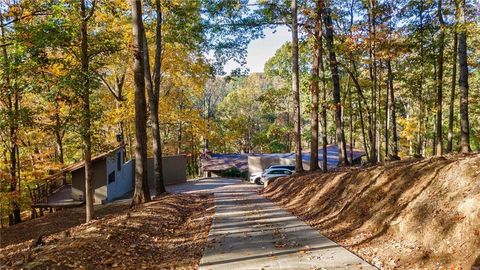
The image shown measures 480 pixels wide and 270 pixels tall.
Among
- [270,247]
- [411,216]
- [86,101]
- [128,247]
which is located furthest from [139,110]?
[411,216]

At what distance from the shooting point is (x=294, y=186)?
60.1 ft

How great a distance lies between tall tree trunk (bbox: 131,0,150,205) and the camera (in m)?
15.6

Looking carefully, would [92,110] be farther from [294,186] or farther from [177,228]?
[294,186]

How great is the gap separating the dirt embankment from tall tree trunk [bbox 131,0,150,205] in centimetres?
714

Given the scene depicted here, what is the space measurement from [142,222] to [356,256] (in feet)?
20.6

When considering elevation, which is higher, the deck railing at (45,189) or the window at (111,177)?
the window at (111,177)

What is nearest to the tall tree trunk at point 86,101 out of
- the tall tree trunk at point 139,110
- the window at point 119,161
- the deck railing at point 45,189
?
the tall tree trunk at point 139,110

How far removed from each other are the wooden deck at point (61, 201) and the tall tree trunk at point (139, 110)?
10.9 meters

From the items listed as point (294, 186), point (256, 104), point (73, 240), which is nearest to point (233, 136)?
point (256, 104)

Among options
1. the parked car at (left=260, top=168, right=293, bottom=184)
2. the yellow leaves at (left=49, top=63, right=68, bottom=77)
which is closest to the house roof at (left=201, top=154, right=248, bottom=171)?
the parked car at (left=260, top=168, right=293, bottom=184)

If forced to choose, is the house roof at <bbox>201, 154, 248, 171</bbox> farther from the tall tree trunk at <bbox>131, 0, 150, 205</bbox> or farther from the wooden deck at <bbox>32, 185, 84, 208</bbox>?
the tall tree trunk at <bbox>131, 0, 150, 205</bbox>

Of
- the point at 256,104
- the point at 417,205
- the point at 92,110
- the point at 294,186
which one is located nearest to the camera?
the point at 417,205

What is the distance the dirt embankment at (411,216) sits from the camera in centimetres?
612

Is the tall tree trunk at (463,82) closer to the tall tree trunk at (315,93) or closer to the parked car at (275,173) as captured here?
the tall tree trunk at (315,93)
